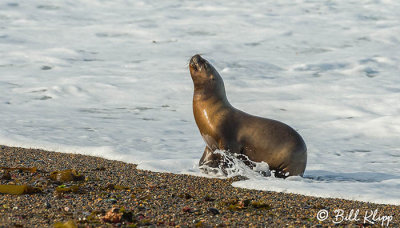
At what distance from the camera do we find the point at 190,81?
46.7 ft

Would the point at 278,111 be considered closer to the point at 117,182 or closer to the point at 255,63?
the point at 255,63

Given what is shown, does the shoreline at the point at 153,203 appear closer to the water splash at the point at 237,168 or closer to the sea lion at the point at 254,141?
the water splash at the point at 237,168

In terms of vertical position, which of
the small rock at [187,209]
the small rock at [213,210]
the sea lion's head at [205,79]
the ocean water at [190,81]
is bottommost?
the ocean water at [190,81]

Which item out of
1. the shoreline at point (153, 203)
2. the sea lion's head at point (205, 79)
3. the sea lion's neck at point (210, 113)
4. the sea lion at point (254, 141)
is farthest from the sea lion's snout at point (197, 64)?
the shoreline at point (153, 203)

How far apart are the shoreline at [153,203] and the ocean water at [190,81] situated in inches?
17.6

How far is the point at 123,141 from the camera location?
894cm

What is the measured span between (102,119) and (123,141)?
5.59ft

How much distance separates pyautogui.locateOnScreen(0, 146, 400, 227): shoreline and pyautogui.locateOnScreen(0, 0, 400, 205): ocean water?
448 millimetres

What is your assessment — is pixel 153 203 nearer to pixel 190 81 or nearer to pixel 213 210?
pixel 213 210

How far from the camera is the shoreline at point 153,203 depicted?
4.48 metres

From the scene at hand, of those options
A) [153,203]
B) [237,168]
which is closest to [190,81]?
[237,168]

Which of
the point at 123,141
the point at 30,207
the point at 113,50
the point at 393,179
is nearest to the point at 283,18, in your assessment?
the point at 113,50

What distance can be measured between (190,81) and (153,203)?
364 inches

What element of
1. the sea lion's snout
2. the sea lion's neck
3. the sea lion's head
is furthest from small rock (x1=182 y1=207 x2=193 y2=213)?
the sea lion's snout
